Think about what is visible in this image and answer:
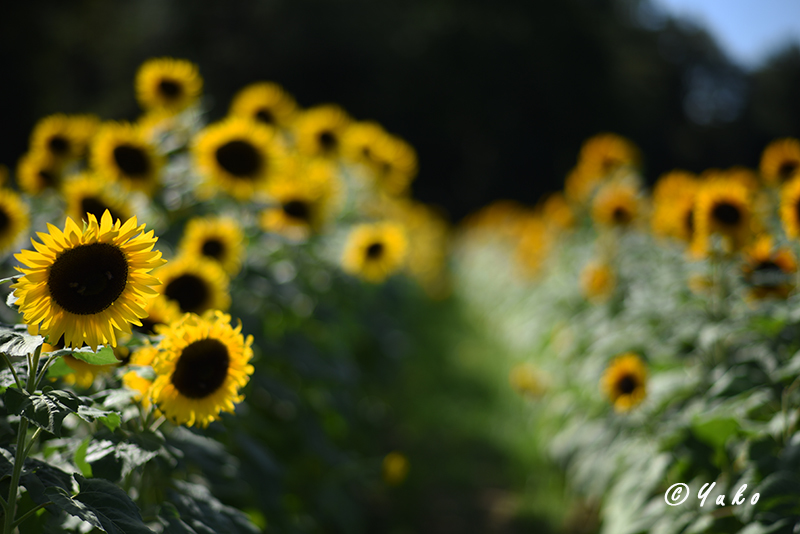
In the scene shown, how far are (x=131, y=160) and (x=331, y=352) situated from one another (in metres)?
1.32

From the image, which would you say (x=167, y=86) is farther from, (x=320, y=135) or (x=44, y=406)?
(x=44, y=406)

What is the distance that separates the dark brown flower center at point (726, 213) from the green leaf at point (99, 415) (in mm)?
2225

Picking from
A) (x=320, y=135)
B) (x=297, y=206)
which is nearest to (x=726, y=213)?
(x=297, y=206)

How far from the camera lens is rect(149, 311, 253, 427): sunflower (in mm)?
1284

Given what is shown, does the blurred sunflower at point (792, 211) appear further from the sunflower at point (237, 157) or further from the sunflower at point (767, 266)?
the sunflower at point (237, 157)

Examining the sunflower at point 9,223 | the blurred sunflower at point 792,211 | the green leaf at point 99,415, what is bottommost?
the green leaf at point 99,415

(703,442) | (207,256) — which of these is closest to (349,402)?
(207,256)

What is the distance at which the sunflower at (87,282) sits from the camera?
1083mm

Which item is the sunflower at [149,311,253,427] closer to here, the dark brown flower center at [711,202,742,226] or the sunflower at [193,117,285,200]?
the sunflower at [193,117,285,200]

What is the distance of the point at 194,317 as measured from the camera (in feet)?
4.40

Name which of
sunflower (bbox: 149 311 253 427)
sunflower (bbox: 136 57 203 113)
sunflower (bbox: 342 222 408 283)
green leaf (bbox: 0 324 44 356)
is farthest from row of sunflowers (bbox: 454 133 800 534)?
sunflower (bbox: 136 57 203 113)

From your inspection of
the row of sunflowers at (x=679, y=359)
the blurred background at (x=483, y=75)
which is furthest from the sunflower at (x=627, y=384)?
the blurred background at (x=483, y=75)

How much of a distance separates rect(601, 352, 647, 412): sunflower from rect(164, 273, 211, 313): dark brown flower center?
1554 millimetres

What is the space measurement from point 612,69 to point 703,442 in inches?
977
